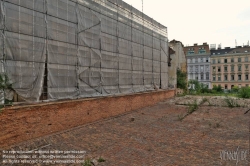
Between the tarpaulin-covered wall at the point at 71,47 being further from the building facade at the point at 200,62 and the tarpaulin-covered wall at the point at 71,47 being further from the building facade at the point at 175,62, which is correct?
the building facade at the point at 200,62

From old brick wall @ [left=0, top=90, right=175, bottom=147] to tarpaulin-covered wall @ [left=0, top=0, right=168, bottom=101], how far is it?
71 cm

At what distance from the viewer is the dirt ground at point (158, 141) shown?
663cm

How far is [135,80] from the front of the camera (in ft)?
58.3

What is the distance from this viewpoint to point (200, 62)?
5762cm

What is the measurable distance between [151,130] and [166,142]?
2049 mm

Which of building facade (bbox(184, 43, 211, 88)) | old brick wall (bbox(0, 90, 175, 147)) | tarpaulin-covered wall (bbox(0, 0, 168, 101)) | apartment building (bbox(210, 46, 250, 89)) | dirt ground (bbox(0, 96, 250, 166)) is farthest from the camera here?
building facade (bbox(184, 43, 211, 88))

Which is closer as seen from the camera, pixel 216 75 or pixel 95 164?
pixel 95 164

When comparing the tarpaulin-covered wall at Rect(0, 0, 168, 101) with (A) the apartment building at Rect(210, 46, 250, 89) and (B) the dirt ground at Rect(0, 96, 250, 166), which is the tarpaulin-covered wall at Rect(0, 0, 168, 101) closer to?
(B) the dirt ground at Rect(0, 96, 250, 166)

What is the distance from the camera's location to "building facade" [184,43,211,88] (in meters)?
56.6

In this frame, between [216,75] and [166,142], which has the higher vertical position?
[216,75]

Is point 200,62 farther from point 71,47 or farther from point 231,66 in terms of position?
point 71,47

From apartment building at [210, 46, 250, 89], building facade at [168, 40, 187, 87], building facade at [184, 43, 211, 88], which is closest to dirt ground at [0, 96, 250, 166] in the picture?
building facade at [168, 40, 187, 87]

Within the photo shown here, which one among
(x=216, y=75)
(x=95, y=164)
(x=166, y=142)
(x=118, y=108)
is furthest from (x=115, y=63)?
(x=216, y=75)

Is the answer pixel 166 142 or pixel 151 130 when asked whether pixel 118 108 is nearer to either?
pixel 151 130
